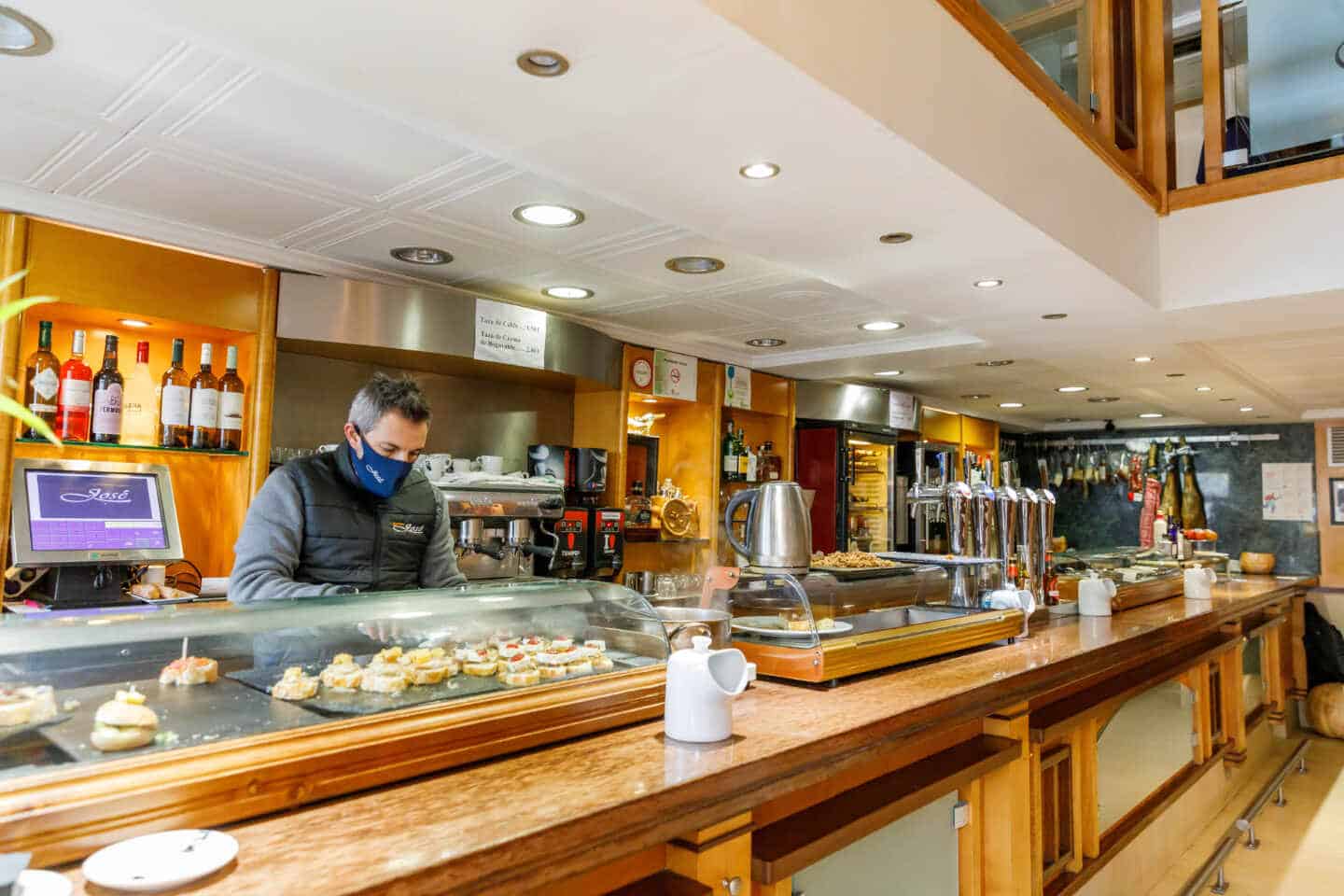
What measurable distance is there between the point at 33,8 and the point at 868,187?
81.1 inches

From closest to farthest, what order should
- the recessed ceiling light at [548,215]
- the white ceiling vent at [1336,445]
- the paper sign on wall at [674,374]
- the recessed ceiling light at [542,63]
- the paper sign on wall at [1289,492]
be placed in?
the recessed ceiling light at [542,63] → the recessed ceiling light at [548,215] → the paper sign on wall at [674,374] → the white ceiling vent at [1336,445] → the paper sign on wall at [1289,492]

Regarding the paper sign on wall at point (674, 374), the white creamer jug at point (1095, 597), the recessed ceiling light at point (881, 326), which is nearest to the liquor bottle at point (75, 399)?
the paper sign on wall at point (674, 374)

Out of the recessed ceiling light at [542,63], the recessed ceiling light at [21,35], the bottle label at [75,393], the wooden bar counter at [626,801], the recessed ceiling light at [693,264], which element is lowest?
Result: the wooden bar counter at [626,801]

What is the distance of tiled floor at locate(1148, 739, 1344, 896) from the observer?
3670 mm

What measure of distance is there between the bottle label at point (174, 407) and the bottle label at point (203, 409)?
24 millimetres

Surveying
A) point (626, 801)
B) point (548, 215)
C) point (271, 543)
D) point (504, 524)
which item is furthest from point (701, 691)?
point (504, 524)

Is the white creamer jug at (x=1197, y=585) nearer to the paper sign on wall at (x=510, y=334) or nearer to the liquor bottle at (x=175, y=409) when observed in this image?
the paper sign on wall at (x=510, y=334)

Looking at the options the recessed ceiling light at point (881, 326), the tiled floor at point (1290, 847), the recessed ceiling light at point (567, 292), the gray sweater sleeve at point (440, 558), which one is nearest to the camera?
the gray sweater sleeve at point (440, 558)

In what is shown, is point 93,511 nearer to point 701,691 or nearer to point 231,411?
point 231,411

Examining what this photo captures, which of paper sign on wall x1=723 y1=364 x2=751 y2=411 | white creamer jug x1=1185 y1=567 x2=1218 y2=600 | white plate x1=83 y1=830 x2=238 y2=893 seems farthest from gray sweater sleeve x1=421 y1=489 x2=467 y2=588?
white creamer jug x1=1185 y1=567 x2=1218 y2=600

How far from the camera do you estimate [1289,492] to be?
8.14 meters

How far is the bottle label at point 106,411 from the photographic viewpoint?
124 inches

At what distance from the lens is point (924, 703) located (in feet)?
6.44

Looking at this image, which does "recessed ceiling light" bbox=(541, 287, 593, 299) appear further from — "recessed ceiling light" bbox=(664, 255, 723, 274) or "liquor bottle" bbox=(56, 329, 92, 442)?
"liquor bottle" bbox=(56, 329, 92, 442)
